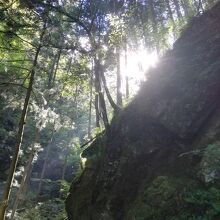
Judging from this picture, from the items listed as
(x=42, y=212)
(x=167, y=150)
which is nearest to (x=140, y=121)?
(x=167, y=150)

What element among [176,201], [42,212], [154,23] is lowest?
[176,201]

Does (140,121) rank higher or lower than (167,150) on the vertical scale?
higher

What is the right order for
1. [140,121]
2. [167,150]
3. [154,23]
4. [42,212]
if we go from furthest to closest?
[154,23]
[42,212]
[140,121]
[167,150]

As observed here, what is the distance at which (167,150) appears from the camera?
26.7 feet

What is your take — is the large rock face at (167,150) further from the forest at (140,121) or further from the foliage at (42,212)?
the foliage at (42,212)

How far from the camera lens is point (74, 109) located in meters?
22.3

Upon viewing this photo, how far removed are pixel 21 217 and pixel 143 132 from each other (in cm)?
1096

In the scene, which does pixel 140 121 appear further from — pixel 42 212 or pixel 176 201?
pixel 42 212

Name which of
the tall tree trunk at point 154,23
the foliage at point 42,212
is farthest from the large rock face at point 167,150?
the tall tree trunk at point 154,23

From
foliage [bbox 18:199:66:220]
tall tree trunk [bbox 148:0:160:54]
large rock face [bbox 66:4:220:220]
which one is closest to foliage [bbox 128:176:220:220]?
large rock face [bbox 66:4:220:220]

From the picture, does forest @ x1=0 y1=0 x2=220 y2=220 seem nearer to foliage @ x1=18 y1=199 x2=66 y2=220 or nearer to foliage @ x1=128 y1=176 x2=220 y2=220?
foliage @ x1=128 y1=176 x2=220 y2=220

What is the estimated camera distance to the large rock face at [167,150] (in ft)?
20.6

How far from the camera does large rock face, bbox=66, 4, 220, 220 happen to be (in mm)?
6270

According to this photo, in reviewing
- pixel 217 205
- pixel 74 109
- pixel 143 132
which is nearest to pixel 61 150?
pixel 74 109
